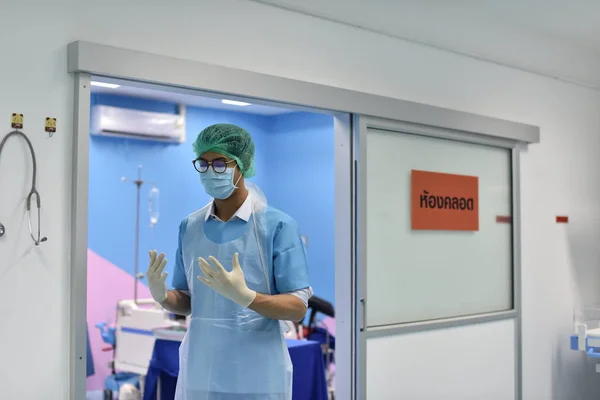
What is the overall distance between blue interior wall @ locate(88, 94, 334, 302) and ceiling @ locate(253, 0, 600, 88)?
2035 mm

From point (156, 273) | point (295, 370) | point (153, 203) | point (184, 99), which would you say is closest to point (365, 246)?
point (295, 370)

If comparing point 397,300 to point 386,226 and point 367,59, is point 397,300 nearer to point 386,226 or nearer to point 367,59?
point 386,226

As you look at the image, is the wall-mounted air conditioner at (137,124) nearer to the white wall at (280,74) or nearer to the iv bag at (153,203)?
the iv bag at (153,203)

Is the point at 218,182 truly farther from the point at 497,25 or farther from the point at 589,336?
the point at 589,336

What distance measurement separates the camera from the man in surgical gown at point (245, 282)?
7.20 ft

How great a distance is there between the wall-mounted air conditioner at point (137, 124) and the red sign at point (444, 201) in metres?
2.73

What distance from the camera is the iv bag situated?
5.55 m

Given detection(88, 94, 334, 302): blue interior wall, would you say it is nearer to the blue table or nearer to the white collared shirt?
the blue table

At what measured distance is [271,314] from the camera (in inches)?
82.4

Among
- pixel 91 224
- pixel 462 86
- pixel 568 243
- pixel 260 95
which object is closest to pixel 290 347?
pixel 260 95

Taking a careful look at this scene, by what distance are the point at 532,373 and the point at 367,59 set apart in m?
2.13

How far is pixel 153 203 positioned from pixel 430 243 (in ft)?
8.98

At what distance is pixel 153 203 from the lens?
5578 mm

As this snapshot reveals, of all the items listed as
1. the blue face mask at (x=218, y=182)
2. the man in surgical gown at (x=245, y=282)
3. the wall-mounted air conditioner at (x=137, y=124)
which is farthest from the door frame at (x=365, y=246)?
the wall-mounted air conditioner at (x=137, y=124)
